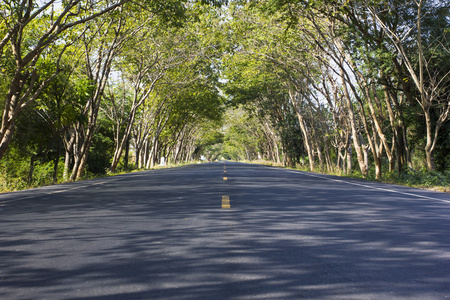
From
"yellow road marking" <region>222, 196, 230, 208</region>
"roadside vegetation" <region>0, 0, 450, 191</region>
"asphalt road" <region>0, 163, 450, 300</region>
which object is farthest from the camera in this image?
"roadside vegetation" <region>0, 0, 450, 191</region>

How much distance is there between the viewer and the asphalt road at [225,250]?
3.76 meters

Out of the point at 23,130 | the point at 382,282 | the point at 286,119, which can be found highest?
the point at 286,119

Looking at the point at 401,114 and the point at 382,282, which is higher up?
the point at 401,114

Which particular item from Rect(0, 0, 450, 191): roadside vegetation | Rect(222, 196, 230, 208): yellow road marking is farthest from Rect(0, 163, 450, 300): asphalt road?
Rect(0, 0, 450, 191): roadside vegetation

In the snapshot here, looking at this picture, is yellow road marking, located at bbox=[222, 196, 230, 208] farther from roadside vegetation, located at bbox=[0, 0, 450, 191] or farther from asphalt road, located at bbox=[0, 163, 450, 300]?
roadside vegetation, located at bbox=[0, 0, 450, 191]

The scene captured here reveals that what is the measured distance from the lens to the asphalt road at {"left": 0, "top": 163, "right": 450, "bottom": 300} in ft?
12.3

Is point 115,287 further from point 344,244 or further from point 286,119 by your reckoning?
point 286,119

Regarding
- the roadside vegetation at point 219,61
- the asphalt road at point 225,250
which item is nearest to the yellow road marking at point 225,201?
the asphalt road at point 225,250

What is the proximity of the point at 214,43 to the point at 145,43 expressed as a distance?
4.43 metres

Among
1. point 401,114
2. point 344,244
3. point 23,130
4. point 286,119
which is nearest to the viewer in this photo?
point 344,244

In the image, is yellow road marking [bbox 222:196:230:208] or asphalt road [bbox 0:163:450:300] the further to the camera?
yellow road marking [bbox 222:196:230:208]

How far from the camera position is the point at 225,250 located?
16.5 ft

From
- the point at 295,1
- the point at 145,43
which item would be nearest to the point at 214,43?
the point at 145,43

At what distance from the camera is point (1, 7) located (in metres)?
14.0
